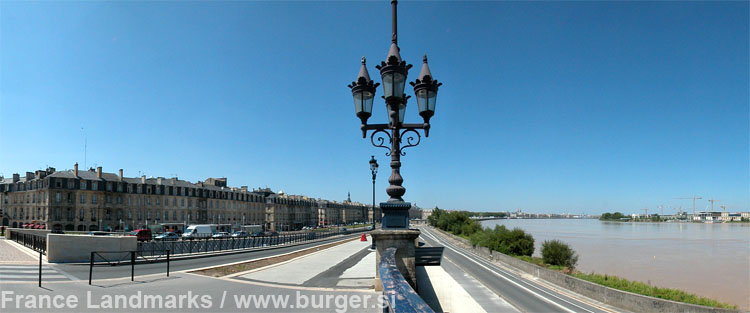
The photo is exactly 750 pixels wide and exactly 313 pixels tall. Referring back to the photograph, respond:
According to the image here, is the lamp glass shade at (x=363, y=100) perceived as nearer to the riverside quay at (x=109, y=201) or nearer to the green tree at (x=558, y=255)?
the green tree at (x=558, y=255)

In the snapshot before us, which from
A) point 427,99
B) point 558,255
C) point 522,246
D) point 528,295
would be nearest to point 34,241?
point 427,99

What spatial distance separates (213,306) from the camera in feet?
30.8

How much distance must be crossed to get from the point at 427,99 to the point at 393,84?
2.42 feet

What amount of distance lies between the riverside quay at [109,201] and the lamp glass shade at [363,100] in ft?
196

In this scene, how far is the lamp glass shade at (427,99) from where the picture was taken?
20.4 feet

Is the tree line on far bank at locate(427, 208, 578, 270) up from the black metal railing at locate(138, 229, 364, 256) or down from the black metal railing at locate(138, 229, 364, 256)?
down

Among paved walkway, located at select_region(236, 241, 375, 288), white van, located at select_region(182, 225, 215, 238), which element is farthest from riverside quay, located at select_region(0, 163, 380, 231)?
paved walkway, located at select_region(236, 241, 375, 288)

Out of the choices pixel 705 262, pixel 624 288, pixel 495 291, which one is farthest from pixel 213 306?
pixel 705 262

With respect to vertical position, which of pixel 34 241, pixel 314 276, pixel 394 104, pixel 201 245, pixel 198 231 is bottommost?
pixel 198 231

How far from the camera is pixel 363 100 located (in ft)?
21.3

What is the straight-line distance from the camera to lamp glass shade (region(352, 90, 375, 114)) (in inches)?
255

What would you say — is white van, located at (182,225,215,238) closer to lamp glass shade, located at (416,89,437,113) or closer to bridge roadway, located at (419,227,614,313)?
bridge roadway, located at (419,227,614,313)

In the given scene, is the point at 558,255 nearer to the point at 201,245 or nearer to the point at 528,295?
the point at 528,295

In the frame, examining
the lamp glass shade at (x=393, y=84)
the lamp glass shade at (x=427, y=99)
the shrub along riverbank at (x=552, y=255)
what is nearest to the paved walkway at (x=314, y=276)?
the lamp glass shade at (x=427, y=99)
